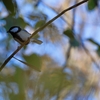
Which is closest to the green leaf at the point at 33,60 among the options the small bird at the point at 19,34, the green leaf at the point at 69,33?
the small bird at the point at 19,34

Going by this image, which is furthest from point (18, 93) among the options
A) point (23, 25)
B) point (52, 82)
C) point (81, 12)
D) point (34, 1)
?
point (81, 12)

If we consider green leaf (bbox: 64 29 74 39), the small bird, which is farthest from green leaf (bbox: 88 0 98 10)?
the small bird

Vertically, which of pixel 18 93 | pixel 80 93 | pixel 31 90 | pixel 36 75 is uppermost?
pixel 80 93

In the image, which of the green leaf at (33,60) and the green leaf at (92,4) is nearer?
the green leaf at (33,60)

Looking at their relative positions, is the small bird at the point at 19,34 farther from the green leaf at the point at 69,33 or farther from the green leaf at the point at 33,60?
the green leaf at the point at 69,33

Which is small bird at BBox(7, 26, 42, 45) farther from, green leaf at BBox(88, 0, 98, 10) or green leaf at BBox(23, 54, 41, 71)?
green leaf at BBox(88, 0, 98, 10)

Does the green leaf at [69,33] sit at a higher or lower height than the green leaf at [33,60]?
higher

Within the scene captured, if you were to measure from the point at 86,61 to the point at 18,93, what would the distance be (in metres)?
1.45

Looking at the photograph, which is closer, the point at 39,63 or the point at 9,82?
the point at 9,82

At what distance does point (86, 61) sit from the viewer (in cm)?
218

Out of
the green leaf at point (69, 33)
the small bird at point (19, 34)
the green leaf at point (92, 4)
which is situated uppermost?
the green leaf at point (92, 4)

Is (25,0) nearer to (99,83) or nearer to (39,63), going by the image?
(39,63)

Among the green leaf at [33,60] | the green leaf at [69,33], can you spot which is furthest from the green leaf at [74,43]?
the green leaf at [33,60]

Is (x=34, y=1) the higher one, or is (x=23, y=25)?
(x=34, y=1)
